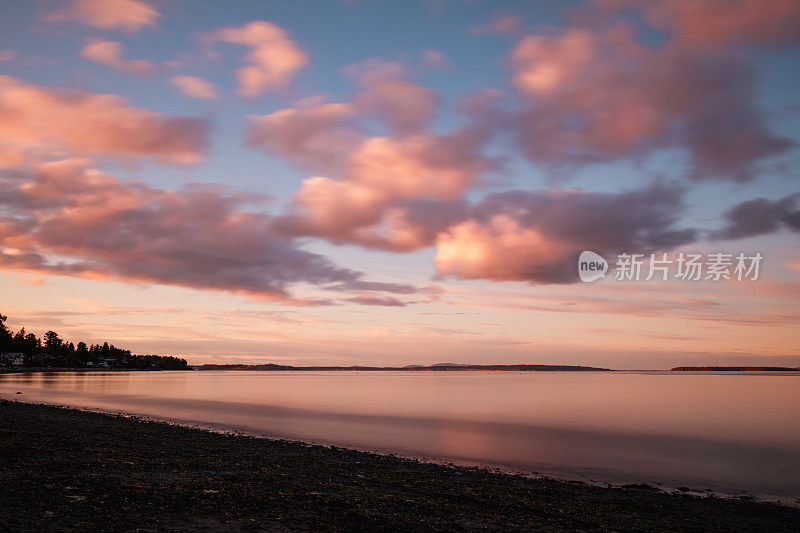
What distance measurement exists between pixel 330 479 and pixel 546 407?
50.9 meters

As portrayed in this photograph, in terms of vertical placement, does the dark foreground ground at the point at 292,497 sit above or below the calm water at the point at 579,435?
above

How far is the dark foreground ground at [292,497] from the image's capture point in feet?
39.0

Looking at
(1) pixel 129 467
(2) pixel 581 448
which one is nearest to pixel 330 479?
(1) pixel 129 467

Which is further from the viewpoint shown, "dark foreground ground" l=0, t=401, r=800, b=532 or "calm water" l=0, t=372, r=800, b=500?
"calm water" l=0, t=372, r=800, b=500

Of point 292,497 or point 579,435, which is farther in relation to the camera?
point 579,435

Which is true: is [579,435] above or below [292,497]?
below

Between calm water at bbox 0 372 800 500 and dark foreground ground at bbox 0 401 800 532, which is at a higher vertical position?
dark foreground ground at bbox 0 401 800 532

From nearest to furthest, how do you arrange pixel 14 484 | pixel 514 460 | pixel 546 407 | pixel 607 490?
pixel 14 484, pixel 607 490, pixel 514 460, pixel 546 407

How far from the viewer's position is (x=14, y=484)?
43.9ft

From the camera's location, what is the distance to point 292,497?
565 inches

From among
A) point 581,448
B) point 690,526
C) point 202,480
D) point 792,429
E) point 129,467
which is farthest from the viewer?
point 792,429

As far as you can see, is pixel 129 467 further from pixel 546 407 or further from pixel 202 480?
pixel 546 407

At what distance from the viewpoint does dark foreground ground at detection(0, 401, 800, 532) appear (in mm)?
11875

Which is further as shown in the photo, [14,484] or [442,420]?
[442,420]
